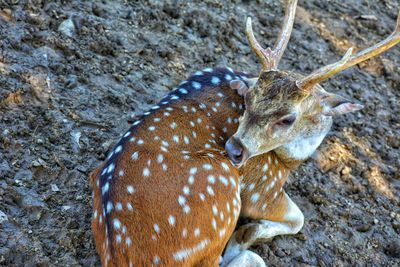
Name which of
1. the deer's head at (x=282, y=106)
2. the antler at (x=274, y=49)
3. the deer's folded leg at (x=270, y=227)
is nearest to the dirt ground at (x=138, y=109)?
the deer's folded leg at (x=270, y=227)

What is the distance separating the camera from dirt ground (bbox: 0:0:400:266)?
431cm

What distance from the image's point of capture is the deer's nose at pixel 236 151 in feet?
13.9

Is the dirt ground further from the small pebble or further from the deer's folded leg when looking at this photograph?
the deer's folded leg

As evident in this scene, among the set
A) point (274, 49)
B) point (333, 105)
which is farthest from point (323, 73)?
point (274, 49)

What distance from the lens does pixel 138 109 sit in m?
5.32

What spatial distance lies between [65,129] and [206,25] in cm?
217

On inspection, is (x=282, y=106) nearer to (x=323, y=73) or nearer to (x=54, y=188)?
(x=323, y=73)

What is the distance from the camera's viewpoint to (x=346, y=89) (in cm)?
639

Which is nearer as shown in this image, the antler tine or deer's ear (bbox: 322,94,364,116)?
the antler tine

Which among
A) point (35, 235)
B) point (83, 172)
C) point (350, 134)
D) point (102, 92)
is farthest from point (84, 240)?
point (350, 134)

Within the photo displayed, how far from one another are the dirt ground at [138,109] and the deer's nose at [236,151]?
2.47 feet

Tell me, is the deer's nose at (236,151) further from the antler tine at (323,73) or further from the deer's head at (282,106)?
the antler tine at (323,73)

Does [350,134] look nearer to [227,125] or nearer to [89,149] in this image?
[227,125]

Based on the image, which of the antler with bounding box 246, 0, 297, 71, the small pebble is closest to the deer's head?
the antler with bounding box 246, 0, 297, 71
